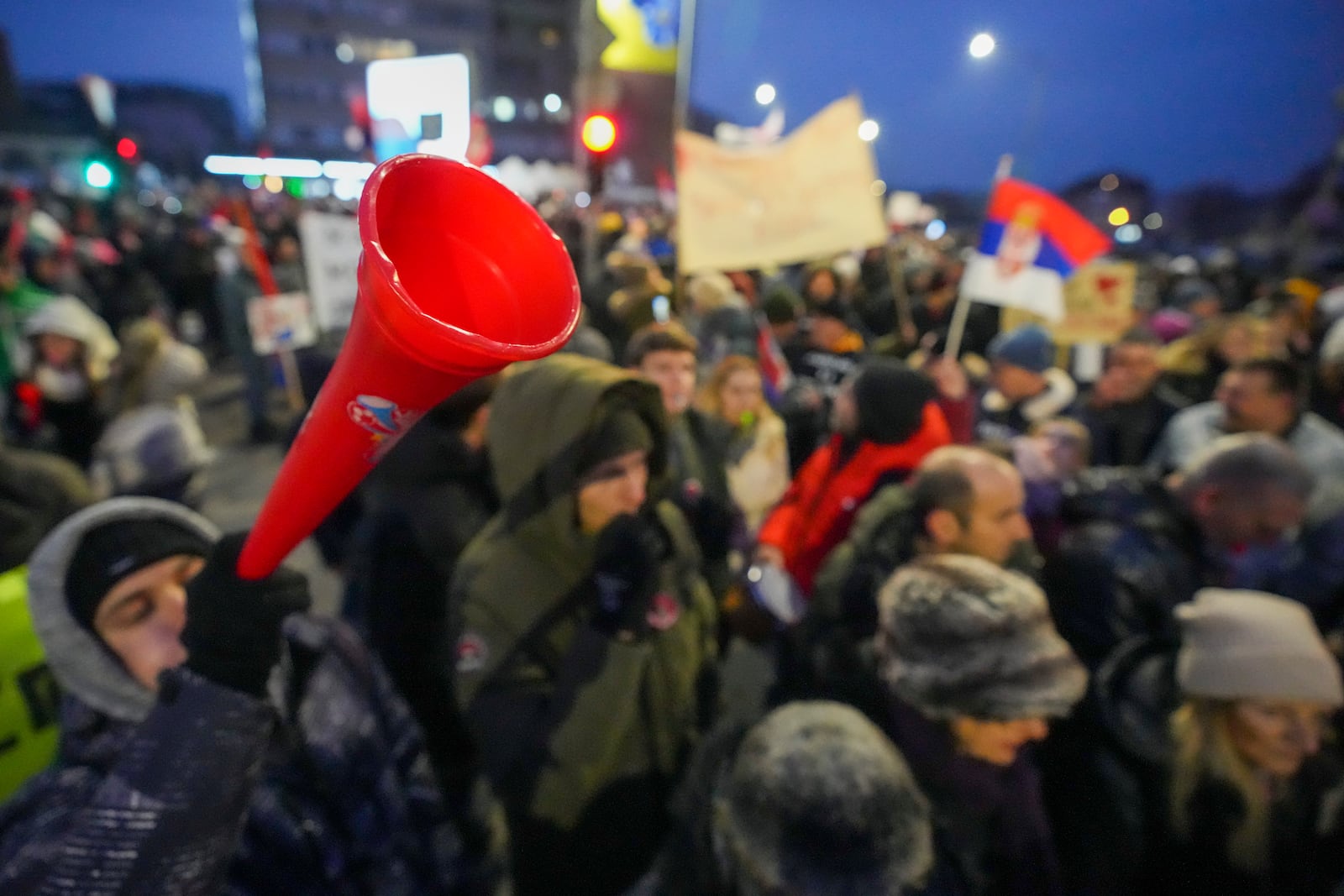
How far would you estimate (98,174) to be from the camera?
8.58 m

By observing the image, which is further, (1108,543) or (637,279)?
(637,279)

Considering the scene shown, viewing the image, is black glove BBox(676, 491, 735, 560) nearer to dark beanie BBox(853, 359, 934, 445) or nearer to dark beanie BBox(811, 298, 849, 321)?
dark beanie BBox(853, 359, 934, 445)

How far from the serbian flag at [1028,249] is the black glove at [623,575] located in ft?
12.3

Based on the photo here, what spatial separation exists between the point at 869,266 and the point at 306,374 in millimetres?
8499

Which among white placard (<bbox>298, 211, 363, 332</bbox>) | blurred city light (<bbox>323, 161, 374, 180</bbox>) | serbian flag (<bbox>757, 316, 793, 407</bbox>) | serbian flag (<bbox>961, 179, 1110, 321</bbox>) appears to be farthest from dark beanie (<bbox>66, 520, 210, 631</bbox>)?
serbian flag (<bbox>961, 179, 1110, 321</bbox>)

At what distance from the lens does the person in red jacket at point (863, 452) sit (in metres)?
2.85

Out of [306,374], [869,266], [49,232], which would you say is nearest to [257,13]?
[49,232]

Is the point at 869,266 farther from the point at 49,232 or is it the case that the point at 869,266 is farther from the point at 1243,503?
the point at 49,232

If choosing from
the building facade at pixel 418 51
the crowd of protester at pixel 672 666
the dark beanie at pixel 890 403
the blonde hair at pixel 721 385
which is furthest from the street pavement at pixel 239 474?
the building facade at pixel 418 51

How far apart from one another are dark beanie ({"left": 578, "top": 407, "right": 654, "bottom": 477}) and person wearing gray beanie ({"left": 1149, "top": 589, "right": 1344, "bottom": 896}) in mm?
1620

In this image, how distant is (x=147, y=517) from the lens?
135 centimetres

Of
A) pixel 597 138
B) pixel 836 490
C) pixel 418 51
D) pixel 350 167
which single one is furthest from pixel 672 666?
pixel 418 51

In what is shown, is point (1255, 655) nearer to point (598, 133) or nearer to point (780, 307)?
point (780, 307)

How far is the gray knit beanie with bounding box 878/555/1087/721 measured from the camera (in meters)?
1.52
